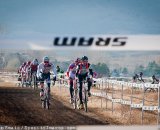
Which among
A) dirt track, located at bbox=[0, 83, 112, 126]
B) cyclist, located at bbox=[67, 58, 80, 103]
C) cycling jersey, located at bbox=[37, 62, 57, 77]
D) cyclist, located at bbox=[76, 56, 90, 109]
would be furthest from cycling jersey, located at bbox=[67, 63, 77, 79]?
dirt track, located at bbox=[0, 83, 112, 126]

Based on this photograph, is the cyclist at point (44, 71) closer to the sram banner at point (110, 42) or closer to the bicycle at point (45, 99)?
the bicycle at point (45, 99)

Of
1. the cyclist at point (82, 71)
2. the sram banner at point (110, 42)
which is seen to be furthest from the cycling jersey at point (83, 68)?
the sram banner at point (110, 42)

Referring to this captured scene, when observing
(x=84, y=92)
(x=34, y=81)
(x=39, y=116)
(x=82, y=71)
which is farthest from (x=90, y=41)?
(x=34, y=81)

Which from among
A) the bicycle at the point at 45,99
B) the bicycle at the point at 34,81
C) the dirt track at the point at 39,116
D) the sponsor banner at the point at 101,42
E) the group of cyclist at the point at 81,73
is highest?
the sponsor banner at the point at 101,42

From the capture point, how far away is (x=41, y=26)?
10.4 metres

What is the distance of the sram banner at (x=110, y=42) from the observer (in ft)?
32.6

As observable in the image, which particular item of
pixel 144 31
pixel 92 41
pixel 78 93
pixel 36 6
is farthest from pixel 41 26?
pixel 78 93

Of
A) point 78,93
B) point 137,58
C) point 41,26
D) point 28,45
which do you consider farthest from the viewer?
point 78,93

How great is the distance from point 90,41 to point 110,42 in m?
0.43

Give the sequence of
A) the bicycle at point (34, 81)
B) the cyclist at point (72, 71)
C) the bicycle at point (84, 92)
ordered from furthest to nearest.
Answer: the bicycle at point (34, 81) → the bicycle at point (84, 92) → the cyclist at point (72, 71)

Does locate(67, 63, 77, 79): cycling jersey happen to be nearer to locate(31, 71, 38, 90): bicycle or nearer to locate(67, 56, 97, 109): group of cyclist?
locate(67, 56, 97, 109): group of cyclist

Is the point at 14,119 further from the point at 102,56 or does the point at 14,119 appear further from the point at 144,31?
the point at 144,31

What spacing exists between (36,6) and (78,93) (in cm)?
463

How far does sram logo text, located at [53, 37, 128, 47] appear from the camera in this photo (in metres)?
9.91
